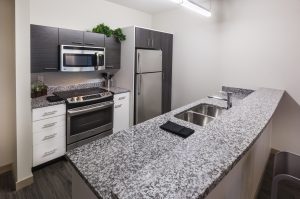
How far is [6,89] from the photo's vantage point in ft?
7.95

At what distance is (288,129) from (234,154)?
2731 mm

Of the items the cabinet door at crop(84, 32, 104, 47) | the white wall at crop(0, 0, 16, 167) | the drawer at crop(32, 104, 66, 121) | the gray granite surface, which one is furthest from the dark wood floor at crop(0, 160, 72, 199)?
the cabinet door at crop(84, 32, 104, 47)

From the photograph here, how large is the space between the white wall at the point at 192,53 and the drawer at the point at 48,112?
248 cm

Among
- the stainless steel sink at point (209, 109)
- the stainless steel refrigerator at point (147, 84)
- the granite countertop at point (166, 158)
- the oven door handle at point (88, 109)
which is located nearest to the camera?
the granite countertop at point (166, 158)

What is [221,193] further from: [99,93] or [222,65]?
[222,65]

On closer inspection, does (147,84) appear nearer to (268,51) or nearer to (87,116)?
(87,116)

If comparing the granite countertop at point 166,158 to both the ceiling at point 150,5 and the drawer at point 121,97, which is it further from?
the ceiling at point 150,5

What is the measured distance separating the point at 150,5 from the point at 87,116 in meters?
2.57

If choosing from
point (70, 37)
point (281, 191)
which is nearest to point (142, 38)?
point (70, 37)

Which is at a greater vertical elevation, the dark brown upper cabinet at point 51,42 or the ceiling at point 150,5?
the ceiling at point 150,5

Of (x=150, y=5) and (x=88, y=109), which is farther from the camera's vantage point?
(x=150, y=5)

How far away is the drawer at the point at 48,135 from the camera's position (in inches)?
93.0

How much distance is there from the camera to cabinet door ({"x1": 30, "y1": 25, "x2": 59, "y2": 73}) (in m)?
2.43

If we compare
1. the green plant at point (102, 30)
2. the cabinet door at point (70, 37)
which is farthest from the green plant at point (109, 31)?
the cabinet door at point (70, 37)
